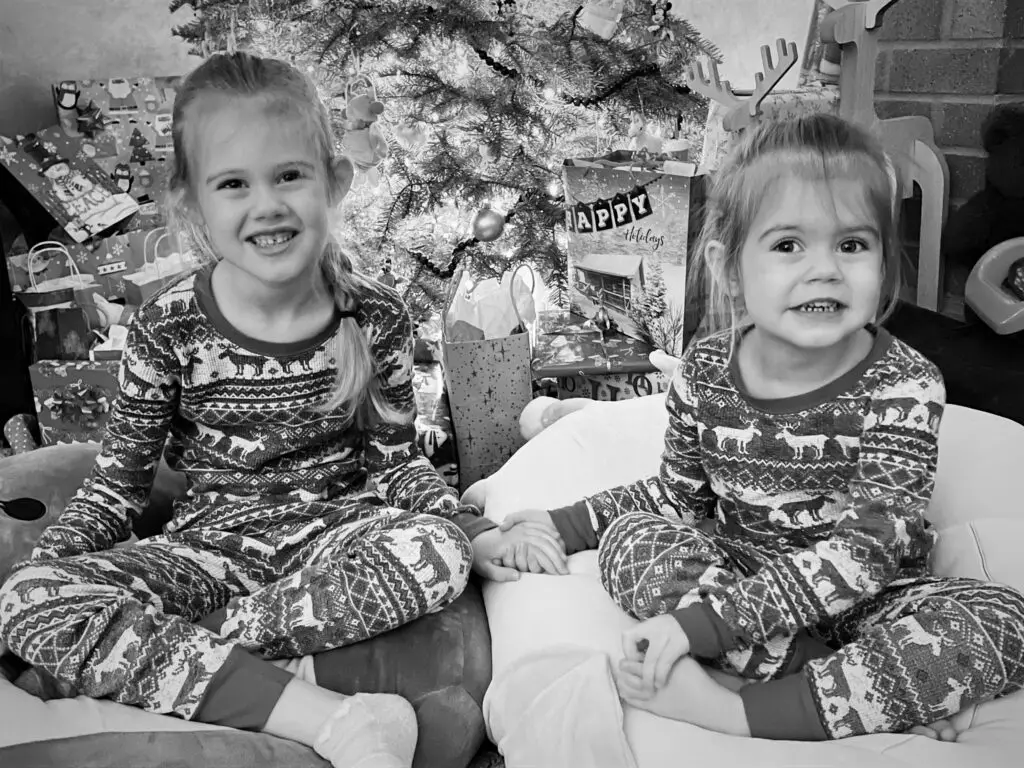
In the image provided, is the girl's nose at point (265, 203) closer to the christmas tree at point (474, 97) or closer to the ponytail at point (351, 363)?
the ponytail at point (351, 363)

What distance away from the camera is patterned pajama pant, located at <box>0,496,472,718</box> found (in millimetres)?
889

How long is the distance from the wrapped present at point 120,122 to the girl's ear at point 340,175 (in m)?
0.98

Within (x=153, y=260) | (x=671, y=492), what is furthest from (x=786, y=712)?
(x=153, y=260)

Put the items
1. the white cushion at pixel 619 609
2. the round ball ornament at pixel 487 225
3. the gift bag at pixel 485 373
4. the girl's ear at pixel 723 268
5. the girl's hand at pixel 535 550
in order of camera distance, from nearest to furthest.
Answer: the white cushion at pixel 619 609, the girl's ear at pixel 723 268, the girl's hand at pixel 535 550, the gift bag at pixel 485 373, the round ball ornament at pixel 487 225

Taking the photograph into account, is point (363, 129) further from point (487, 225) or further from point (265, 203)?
point (265, 203)

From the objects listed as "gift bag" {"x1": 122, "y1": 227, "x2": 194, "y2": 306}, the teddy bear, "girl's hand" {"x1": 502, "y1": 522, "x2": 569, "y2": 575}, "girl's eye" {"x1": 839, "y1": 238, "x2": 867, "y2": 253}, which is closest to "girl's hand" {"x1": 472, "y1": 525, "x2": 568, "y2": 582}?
"girl's hand" {"x1": 502, "y1": 522, "x2": 569, "y2": 575}

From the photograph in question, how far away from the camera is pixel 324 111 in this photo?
3.61 ft

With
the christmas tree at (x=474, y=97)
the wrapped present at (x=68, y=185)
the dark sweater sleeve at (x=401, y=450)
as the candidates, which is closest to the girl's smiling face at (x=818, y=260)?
the dark sweater sleeve at (x=401, y=450)

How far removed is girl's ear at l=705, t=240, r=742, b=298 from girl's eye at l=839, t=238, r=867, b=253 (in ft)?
0.40

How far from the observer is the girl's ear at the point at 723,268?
3.21 ft

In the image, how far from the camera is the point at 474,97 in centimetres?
174

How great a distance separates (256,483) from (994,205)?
1158 millimetres

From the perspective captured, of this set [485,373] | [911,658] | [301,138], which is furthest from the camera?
[485,373]

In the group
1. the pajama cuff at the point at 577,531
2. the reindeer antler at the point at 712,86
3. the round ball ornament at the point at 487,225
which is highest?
the reindeer antler at the point at 712,86
